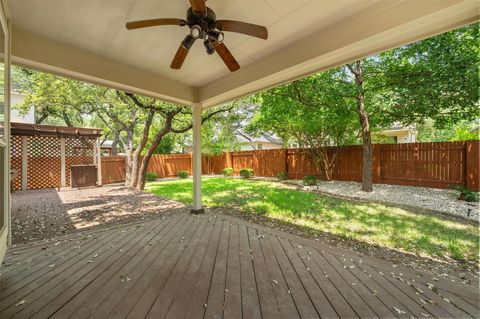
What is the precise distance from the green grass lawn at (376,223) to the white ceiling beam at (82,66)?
2864mm

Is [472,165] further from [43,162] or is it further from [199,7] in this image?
[43,162]

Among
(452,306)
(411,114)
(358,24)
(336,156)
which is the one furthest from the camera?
(336,156)

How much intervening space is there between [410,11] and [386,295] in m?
2.26

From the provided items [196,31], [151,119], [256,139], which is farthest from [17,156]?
[256,139]

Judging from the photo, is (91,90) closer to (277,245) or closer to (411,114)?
(277,245)

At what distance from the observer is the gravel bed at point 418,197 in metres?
4.13

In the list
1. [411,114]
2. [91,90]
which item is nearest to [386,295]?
[411,114]

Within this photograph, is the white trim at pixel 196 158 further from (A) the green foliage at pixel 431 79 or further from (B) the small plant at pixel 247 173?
(B) the small plant at pixel 247 173

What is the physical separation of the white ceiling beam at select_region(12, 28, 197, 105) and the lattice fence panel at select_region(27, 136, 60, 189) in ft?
20.2

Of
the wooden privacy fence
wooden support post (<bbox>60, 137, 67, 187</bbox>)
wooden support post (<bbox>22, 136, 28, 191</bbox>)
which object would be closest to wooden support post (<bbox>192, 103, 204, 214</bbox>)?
wooden support post (<bbox>60, 137, 67, 187</bbox>)

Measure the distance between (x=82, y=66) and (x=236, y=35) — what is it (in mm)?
1929

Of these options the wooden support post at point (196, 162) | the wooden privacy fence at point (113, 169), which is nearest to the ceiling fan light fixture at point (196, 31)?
the wooden support post at point (196, 162)

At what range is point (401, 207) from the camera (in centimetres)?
447

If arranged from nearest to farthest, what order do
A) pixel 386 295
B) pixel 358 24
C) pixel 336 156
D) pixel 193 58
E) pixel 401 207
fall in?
pixel 386 295
pixel 358 24
pixel 193 58
pixel 401 207
pixel 336 156
